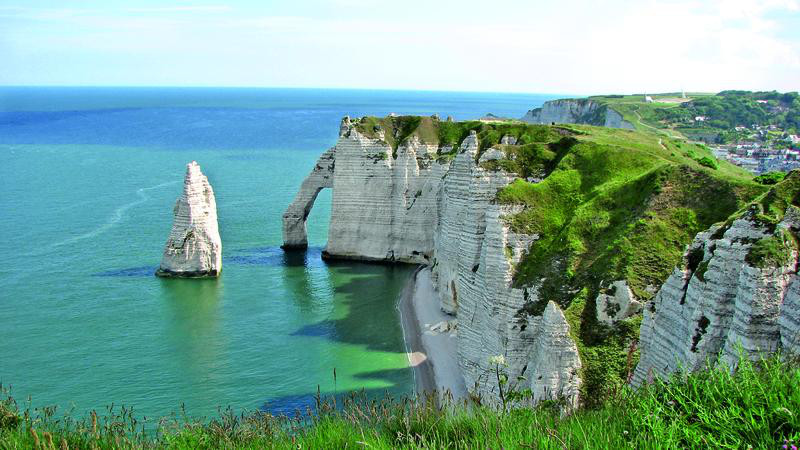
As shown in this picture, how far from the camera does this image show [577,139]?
1518 inches

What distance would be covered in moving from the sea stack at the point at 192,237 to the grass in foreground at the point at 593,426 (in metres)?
34.9

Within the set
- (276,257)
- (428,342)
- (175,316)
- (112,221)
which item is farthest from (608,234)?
(112,221)

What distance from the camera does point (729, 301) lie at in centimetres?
1559

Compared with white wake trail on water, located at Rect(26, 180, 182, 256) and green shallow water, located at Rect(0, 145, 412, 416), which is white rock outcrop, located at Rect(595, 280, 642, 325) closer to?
green shallow water, located at Rect(0, 145, 412, 416)

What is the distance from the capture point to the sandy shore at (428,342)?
30188mm

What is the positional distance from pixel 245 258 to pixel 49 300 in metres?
15.4

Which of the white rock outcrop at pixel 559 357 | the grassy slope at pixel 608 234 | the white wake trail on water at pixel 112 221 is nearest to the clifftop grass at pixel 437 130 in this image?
the grassy slope at pixel 608 234

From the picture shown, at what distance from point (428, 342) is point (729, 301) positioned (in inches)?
834

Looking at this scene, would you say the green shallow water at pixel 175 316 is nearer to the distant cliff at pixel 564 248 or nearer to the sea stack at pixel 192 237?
the sea stack at pixel 192 237

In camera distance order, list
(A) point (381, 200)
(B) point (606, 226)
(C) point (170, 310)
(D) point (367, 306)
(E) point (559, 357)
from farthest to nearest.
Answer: (A) point (381, 200) < (D) point (367, 306) < (C) point (170, 310) < (B) point (606, 226) < (E) point (559, 357)

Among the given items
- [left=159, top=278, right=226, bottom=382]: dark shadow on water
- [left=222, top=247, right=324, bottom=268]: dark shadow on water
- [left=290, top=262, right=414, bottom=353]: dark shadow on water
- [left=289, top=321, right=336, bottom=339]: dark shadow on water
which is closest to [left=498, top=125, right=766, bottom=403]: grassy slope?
[left=290, top=262, right=414, bottom=353]: dark shadow on water

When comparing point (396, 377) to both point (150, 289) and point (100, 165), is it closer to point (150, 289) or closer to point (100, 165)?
point (150, 289)

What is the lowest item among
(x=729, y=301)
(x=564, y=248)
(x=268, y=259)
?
(x=268, y=259)

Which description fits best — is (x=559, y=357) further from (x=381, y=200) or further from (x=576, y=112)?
(x=576, y=112)
